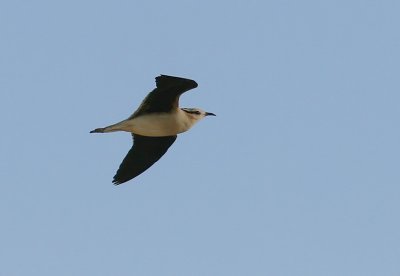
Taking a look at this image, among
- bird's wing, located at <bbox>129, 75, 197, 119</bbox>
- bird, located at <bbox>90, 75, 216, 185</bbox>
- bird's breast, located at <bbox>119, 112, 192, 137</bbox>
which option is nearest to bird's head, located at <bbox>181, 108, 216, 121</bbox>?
bird, located at <bbox>90, 75, 216, 185</bbox>

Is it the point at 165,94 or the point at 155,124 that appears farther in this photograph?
the point at 155,124

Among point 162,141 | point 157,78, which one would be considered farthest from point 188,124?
point 157,78

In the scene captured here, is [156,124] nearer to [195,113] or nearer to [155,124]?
[155,124]

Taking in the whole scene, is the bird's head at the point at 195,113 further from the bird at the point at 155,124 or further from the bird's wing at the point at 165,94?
the bird's wing at the point at 165,94

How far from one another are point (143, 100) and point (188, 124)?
1283 mm

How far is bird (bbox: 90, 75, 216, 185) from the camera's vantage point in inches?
847

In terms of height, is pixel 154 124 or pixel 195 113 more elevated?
pixel 195 113

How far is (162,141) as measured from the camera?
23.4 m

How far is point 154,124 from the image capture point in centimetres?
2220

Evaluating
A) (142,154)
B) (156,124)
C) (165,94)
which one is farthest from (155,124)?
(142,154)

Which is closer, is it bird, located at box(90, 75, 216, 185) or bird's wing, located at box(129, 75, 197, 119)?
bird's wing, located at box(129, 75, 197, 119)

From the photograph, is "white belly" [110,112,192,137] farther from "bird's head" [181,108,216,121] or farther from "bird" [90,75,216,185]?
"bird's head" [181,108,216,121]

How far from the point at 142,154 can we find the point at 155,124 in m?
1.30

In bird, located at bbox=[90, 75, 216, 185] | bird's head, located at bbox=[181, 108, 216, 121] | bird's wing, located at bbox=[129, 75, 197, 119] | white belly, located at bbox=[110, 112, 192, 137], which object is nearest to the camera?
bird's wing, located at bbox=[129, 75, 197, 119]
